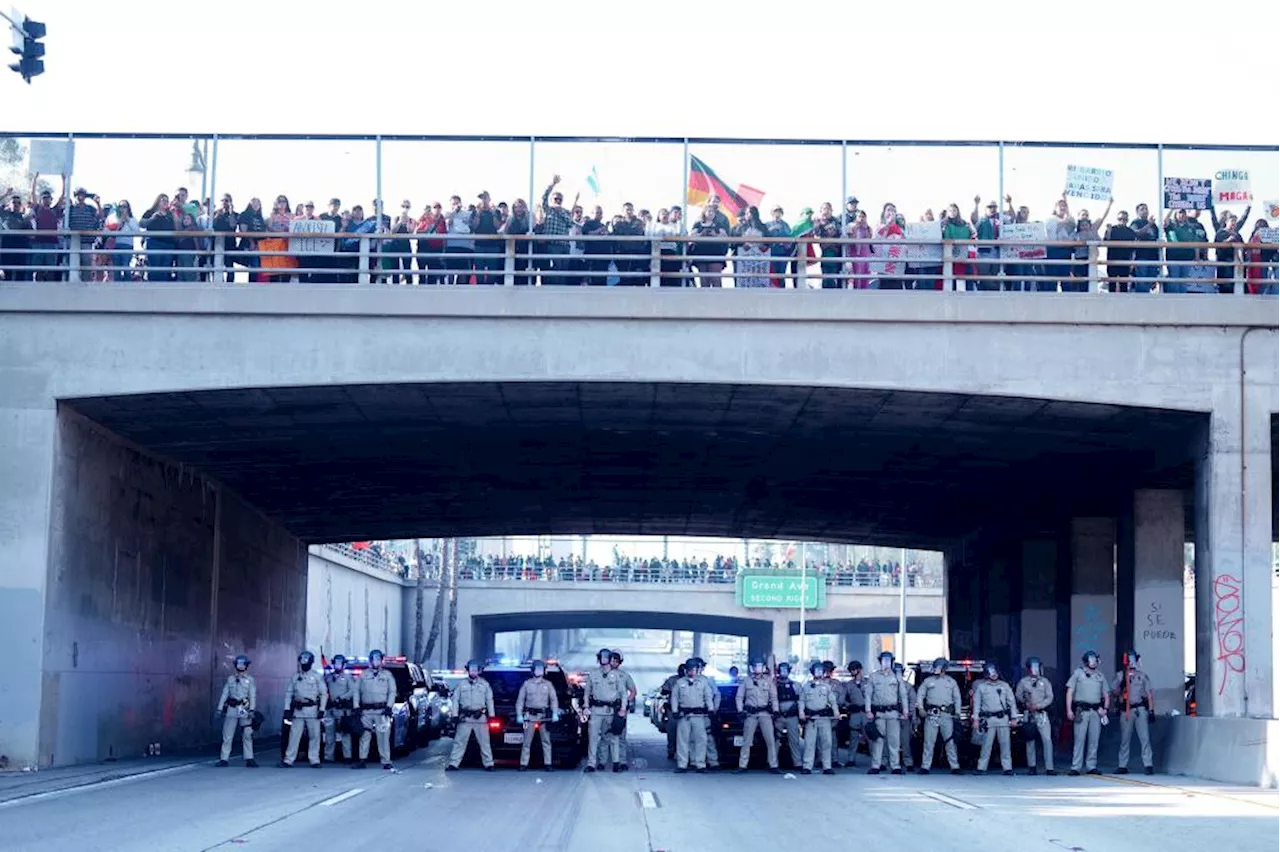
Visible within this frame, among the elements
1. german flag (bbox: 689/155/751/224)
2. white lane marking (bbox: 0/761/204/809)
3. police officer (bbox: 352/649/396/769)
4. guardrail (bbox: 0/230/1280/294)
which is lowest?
white lane marking (bbox: 0/761/204/809)

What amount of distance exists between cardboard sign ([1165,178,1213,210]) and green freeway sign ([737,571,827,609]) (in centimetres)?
4869

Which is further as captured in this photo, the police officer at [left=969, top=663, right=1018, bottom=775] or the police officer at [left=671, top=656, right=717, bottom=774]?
the police officer at [left=969, top=663, right=1018, bottom=775]

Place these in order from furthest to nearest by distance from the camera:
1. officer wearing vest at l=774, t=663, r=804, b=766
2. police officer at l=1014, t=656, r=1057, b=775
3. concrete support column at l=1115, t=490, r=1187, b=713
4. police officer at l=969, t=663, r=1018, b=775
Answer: concrete support column at l=1115, t=490, r=1187, b=713, officer wearing vest at l=774, t=663, r=804, b=766, police officer at l=1014, t=656, r=1057, b=775, police officer at l=969, t=663, r=1018, b=775

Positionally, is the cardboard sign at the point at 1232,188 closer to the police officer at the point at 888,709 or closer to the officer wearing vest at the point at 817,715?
the police officer at the point at 888,709

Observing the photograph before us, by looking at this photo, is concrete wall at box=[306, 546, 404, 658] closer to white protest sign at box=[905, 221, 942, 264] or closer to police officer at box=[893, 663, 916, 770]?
police officer at box=[893, 663, 916, 770]

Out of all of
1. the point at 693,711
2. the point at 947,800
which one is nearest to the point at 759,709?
the point at 693,711

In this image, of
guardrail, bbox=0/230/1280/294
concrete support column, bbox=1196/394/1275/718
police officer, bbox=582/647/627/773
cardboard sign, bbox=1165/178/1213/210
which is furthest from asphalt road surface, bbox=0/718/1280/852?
cardboard sign, bbox=1165/178/1213/210

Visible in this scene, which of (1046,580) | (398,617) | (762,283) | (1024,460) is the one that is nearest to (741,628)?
(398,617)

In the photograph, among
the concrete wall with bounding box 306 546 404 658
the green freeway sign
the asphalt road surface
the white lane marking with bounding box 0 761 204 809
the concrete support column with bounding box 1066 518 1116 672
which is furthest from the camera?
the green freeway sign

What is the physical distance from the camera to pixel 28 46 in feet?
76.5

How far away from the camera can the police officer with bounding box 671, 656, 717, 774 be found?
25.7 m

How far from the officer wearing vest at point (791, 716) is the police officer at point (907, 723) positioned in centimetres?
159

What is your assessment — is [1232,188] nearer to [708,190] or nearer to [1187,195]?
[1187,195]

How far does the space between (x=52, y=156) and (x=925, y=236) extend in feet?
43.3
